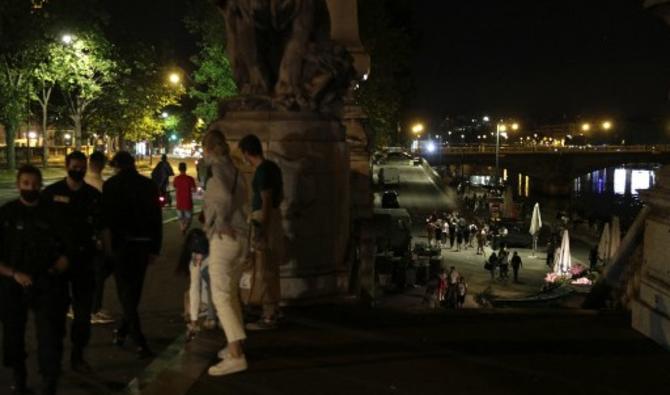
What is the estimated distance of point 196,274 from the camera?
6.93 m

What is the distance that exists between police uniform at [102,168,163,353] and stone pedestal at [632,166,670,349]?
431 centimetres

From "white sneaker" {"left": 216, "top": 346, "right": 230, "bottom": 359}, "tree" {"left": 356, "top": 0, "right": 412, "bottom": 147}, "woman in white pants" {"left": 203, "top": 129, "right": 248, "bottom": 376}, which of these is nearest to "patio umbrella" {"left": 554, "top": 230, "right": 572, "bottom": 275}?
"tree" {"left": 356, "top": 0, "right": 412, "bottom": 147}

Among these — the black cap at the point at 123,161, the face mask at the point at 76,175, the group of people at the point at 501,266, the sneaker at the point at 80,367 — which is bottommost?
the group of people at the point at 501,266

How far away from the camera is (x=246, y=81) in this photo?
859 centimetres

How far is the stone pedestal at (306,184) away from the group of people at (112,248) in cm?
84

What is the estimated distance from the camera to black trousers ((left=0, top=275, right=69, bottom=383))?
18.1 feet

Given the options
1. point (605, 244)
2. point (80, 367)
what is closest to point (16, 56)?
point (605, 244)

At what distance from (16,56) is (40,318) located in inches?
1605

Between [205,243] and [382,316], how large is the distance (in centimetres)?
196

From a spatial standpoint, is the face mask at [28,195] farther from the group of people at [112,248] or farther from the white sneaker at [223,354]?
the white sneaker at [223,354]

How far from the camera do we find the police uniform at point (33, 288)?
5.42 meters

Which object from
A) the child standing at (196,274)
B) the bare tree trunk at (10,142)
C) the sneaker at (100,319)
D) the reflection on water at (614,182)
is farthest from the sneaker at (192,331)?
the reflection on water at (614,182)

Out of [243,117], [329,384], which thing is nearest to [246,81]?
[243,117]

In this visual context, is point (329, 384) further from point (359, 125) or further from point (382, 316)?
point (359, 125)
